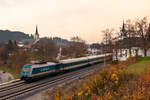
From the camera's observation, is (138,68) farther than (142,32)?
No

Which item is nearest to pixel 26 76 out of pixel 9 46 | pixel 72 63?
pixel 72 63

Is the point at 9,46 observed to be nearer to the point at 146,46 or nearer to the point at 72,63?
the point at 72,63

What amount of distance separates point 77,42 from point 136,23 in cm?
2337

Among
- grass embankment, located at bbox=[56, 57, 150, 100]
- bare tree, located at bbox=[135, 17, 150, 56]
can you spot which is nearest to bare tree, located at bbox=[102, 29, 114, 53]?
bare tree, located at bbox=[135, 17, 150, 56]

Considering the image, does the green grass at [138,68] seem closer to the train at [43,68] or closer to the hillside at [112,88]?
the hillside at [112,88]

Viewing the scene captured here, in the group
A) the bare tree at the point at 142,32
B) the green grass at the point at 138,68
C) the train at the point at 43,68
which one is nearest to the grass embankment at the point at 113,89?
the green grass at the point at 138,68

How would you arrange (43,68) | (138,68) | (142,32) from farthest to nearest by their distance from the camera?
(142,32) < (43,68) < (138,68)

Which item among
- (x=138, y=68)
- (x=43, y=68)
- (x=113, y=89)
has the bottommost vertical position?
(x=43, y=68)

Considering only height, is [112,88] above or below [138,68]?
above

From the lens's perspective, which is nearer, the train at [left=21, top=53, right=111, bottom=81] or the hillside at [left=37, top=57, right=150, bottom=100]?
the hillside at [left=37, top=57, right=150, bottom=100]

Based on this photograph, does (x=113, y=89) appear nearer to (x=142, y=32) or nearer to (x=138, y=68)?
(x=138, y=68)

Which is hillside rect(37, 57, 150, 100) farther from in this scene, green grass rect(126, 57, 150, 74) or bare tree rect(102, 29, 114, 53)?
bare tree rect(102, 29, 114, 53)

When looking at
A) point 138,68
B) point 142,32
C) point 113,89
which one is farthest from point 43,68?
point 142,32

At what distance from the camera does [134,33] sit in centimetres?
3625
